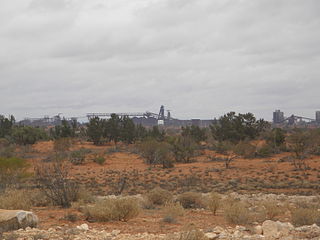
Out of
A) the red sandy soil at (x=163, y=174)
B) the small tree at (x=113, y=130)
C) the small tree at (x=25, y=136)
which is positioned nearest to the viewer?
the red sandy soil at (x=163, y=174)

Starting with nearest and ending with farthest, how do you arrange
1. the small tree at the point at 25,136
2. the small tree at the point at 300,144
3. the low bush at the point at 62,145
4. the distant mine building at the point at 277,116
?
the small tree at the point at 300,144, the low bush at the point at 62,145, the small tree at the point at 25,136, the distant mine building at the point at 277,116

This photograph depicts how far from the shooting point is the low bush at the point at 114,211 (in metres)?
11.1

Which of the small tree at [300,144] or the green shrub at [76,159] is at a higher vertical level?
the small tree at [300,144]

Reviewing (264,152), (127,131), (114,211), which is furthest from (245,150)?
(114,211)

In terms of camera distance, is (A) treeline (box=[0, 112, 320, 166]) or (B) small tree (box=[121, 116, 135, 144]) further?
(B) small tree (box=[121, 116, 135, 144])

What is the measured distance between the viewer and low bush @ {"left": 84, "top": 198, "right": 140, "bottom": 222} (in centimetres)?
1109

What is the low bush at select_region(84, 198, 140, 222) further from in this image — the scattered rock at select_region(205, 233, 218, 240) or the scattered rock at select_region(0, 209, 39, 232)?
the scattered rock at select_region(205, 233, 218, 240)

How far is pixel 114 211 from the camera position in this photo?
1117 cm

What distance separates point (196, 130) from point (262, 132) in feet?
31.0

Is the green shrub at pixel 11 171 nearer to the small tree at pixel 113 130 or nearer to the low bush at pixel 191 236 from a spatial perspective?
the low bush at pixel 191 236

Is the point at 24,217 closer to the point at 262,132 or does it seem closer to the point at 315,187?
the point at 315,187

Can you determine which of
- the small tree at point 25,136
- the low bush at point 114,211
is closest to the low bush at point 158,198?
the low bush at point 114,211

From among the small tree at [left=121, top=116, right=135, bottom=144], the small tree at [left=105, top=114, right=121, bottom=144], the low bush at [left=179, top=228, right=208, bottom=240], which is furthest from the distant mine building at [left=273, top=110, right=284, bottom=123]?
the low bush at [left=179, top=228, right=208, bottom=240]

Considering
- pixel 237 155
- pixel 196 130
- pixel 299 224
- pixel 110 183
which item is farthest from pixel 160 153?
pixel 299 224
